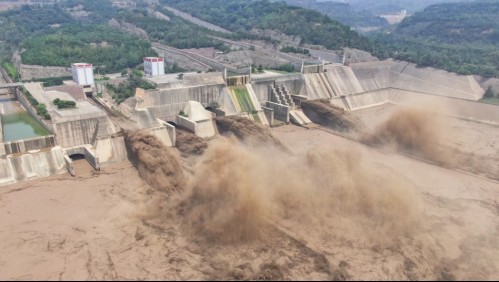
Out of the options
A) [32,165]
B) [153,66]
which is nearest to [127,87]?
[153,66]

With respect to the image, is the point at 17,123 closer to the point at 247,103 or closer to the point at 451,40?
the point at 247,103

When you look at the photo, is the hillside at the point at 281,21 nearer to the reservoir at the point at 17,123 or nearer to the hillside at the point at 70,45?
the hillside at the point at 70,45

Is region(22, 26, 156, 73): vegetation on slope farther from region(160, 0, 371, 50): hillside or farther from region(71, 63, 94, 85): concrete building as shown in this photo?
region(160, 0, 371, 50): hillside

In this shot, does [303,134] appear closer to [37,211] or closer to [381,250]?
[381,250]

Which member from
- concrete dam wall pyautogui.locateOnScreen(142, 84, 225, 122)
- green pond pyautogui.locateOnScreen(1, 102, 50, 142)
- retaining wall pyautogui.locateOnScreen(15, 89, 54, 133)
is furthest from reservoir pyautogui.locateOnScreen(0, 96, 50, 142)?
concrete dam wall pyautogui.locateOnScreen(142, 84, 225, 122)

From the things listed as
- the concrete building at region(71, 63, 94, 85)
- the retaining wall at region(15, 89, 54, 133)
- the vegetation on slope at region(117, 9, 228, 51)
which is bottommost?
the retaining wall at region(15, 89, 54, 133)
